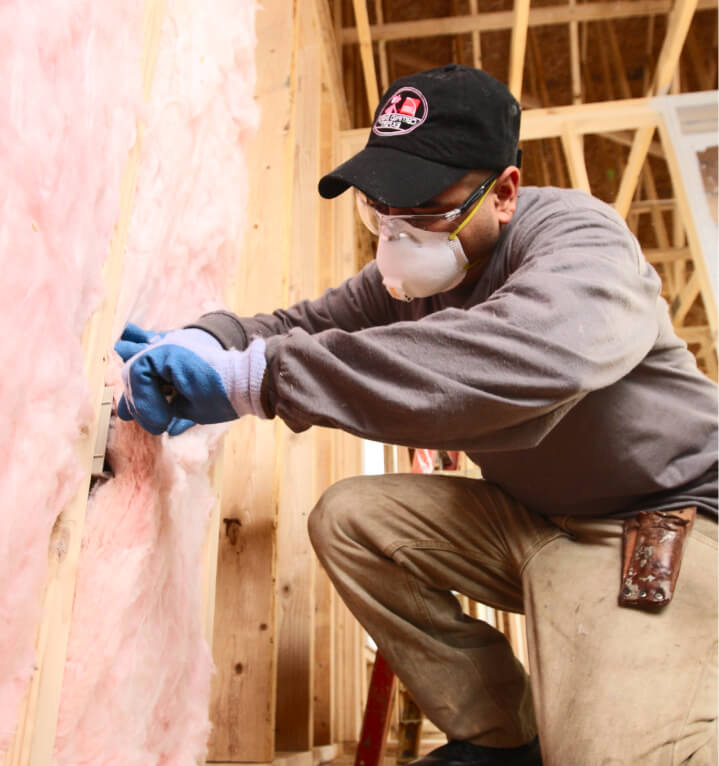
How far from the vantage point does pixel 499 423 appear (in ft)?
3.05

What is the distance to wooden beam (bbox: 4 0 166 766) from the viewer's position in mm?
654

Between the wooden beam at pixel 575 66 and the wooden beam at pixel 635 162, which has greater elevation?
the wooden beam at pixel 575 66

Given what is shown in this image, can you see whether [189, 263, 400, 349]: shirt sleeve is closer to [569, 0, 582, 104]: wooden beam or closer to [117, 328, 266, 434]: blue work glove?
[117, 328, 266, 434]: blue work glove

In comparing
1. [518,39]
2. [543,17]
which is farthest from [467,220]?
[543,17]

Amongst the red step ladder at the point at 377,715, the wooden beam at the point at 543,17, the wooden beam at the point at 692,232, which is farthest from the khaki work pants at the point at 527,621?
the wooden beam at the point at 543,17

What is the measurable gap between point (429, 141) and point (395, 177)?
0.09 m

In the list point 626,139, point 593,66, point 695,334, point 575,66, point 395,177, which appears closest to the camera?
point 395,177

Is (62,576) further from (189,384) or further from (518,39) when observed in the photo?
(518,39)

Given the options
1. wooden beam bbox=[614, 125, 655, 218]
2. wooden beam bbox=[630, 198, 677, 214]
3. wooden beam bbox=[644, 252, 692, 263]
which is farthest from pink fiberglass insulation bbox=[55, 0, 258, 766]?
wooden beam bbox=[630, 198, 677, 214]

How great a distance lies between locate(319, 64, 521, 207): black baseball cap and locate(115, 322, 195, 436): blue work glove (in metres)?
0.41

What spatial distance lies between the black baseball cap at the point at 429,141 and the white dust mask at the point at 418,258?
0.08m

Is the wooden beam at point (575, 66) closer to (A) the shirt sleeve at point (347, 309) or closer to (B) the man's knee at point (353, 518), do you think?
(A) the shirt sleeve at point (347, 309)

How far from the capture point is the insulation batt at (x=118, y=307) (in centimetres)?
63

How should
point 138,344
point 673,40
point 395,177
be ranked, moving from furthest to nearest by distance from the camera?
point 673,40, point 395,177, point 138,344
